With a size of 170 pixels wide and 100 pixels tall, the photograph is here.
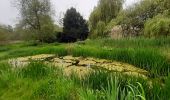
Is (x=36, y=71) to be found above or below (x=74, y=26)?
below

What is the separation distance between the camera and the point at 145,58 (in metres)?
9.26

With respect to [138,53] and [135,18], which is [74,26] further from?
[138,53]

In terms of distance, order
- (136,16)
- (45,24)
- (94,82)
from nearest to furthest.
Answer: (94,82)
(136,16)
(45,24)

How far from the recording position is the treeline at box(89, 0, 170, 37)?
54.5ft

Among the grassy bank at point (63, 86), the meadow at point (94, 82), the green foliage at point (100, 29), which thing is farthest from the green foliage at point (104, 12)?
the grassy bank at point (63, 86)

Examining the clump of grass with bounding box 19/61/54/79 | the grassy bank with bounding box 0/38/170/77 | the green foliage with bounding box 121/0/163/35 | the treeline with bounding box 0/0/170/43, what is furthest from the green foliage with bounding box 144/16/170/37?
the clump of grass with bounding box 19/61/54/79

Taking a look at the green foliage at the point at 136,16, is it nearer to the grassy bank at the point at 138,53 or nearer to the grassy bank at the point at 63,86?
the grassy bank at the point at 138,53

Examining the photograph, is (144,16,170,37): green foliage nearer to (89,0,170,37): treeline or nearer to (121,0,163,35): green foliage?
(89,0,170,37): treeline

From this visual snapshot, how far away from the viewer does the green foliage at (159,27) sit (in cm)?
1619

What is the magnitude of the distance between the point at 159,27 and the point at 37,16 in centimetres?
2363

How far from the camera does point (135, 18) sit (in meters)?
22.4

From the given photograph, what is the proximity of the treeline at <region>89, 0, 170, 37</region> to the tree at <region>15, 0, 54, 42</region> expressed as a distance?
7975 mm

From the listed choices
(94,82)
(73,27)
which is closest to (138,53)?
(94,82)

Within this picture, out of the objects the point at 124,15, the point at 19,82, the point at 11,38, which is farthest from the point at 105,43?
the point at 11,38
